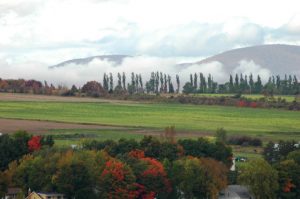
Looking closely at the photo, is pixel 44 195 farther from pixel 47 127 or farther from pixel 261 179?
pixel 47 127

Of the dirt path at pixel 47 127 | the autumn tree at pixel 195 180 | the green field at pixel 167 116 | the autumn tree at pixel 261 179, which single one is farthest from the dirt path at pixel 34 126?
the autumn tree at pixel 261 179

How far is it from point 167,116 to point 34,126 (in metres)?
28.7

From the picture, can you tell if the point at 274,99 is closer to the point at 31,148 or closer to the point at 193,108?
the point at 193,108

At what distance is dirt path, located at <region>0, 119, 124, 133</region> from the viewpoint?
4094 inches

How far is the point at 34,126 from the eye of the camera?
355 feet

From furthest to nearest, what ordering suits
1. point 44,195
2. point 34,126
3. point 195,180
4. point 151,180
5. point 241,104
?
point 241,104
point 34,126
point 195,180
point 151,180
point 44,195

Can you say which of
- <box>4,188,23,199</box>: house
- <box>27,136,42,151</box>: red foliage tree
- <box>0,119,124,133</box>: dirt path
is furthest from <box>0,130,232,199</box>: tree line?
<box>0,119,124,133</box>: dirt path

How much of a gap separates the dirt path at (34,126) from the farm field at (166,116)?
169 inches

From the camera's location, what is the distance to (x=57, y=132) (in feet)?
342

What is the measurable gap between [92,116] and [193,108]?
25.2 meters

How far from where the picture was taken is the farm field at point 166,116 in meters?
118

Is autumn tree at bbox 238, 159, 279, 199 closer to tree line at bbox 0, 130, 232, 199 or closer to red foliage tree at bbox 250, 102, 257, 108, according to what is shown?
tree line at bbox 0, 130, 232, 199

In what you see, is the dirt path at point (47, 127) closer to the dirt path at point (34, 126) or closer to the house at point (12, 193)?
the dirt path at point (34, 126)

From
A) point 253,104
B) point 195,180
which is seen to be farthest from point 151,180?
point 253,104
